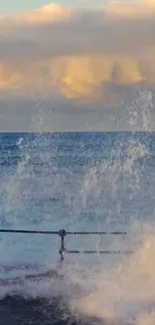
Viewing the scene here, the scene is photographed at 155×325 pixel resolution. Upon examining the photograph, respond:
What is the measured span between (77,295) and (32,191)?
3045 centimetres

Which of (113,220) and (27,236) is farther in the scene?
(113,220)

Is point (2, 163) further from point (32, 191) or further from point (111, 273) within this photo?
point (111, 273)

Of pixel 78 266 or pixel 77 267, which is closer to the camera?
pixel 77 267

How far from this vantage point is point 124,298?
41.4 ft

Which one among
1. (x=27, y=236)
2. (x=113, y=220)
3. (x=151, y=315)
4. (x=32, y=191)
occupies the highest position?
(x=32, y=191)

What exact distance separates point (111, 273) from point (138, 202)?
2126 cm

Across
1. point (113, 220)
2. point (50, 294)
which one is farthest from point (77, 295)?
point (113, 220)

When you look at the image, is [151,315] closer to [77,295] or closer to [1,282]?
[77,295]

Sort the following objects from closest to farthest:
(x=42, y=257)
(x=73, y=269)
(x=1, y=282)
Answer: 1. (x=1, y=282)
2. (x=73, y=269)
3. (x=42, y=257)

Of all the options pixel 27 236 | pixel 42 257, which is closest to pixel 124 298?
pixel 42 257

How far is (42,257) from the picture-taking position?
18891 mm

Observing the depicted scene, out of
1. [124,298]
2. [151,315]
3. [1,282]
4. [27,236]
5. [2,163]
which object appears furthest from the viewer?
[2,163]

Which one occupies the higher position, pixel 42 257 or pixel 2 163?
pixel 2 163

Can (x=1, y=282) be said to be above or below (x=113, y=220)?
below
